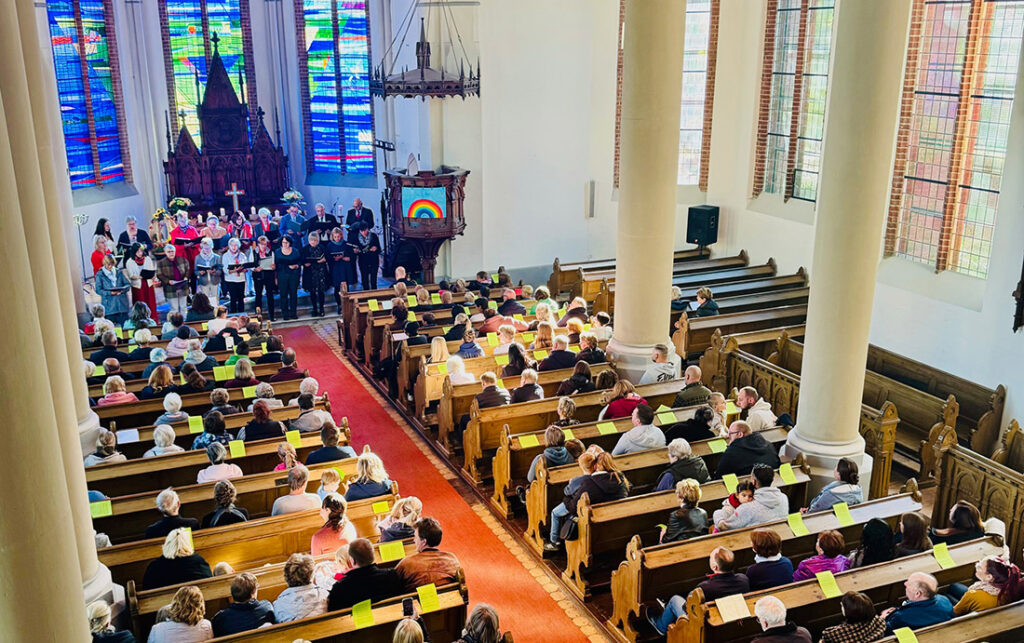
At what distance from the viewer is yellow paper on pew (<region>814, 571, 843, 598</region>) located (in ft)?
21.0

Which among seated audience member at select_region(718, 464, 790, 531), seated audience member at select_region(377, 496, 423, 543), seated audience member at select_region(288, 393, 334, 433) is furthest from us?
seated audience member at select_region(288, 393, 334, 433)

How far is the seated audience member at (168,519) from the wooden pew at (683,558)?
136 inches

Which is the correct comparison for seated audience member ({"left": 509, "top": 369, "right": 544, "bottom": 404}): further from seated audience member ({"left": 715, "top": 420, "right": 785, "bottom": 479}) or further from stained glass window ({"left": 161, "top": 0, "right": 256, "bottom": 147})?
stained glass window ({"left": 161, "top": 0, "right": 256, "bottom": 147})

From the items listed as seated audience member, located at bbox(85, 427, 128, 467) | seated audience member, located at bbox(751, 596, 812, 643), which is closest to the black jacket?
A: seated audience member, located at bbox(751, 596, 812, 643)

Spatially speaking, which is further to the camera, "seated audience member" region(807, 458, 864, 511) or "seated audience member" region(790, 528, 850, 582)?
"seated audience member" region(807, 458, 864, 511)

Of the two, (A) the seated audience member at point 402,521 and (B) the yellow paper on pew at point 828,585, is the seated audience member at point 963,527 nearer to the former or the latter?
(B) the yellow paper on pew at point 828,585

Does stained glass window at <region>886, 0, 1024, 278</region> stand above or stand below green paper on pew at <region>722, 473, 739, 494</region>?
above

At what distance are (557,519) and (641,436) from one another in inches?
45.8

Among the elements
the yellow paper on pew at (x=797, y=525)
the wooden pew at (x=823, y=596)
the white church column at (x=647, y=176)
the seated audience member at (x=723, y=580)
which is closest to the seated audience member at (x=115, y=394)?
the white church column at (x=647, y=176)

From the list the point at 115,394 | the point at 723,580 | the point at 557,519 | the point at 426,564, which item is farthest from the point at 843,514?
the point at 115,394

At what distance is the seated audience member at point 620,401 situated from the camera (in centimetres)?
965

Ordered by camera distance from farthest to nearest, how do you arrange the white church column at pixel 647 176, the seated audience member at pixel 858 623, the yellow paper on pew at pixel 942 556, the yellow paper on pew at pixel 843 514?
the white church column at pixel 647 176
the yellow paper on pew at pixel 843 514
the yellow paper on pew at pixel 942 556
the seated audience member at pixel 858 623

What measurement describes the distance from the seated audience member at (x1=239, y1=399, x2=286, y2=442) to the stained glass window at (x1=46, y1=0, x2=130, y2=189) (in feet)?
40.3

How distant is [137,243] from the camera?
1584 centimetres
